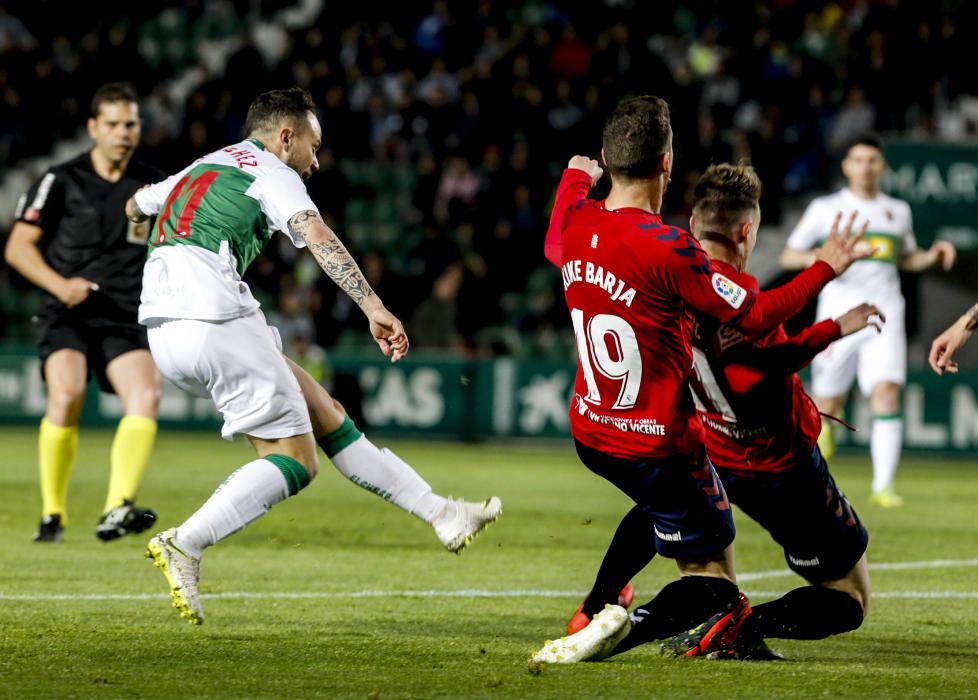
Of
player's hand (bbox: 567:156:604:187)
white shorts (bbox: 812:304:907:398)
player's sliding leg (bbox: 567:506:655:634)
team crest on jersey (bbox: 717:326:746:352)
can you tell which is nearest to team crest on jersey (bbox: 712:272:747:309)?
team crest on jersey (bbox: 717:326:746:352)

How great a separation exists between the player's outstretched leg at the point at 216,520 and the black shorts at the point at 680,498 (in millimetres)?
1234

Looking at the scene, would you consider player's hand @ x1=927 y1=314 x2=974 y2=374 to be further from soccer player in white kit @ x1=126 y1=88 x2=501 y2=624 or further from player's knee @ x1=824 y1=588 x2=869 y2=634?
soccer player in white kit @ x1=126 y1=88 x2=501 y2=624

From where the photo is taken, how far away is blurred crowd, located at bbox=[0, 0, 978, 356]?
18.7 m

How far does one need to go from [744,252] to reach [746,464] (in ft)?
2.40

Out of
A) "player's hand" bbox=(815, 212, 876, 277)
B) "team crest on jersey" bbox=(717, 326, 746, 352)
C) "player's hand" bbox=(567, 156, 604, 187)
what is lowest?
"team crest on jersey" bbox=(717, 326, 746, 352)

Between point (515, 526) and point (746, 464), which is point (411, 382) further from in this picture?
point (746, 464)

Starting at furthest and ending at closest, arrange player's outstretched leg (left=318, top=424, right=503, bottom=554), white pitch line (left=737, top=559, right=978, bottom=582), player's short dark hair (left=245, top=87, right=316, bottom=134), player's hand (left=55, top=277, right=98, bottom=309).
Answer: player's hand (left=55, top=277, right=98, bottom=309) → white pitch line (left=737, top=559, right=978, bottom=582) → player's short dark hair (left=245, top=87, right=316, bottom=134) → player's outstretched leg (left=318, top=424, right=503, bottom=554)

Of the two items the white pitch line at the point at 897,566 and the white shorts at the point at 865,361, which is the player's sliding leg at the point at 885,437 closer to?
the white shorts at the point at 865,361

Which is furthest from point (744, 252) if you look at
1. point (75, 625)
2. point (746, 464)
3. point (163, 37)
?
point (163, 37)

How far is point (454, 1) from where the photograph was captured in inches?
826

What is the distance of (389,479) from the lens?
6430 mm

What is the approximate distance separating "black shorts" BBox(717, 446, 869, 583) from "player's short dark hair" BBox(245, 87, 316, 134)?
2160 mm

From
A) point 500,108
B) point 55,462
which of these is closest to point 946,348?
point 55,462

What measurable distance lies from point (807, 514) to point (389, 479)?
1.64 metres
